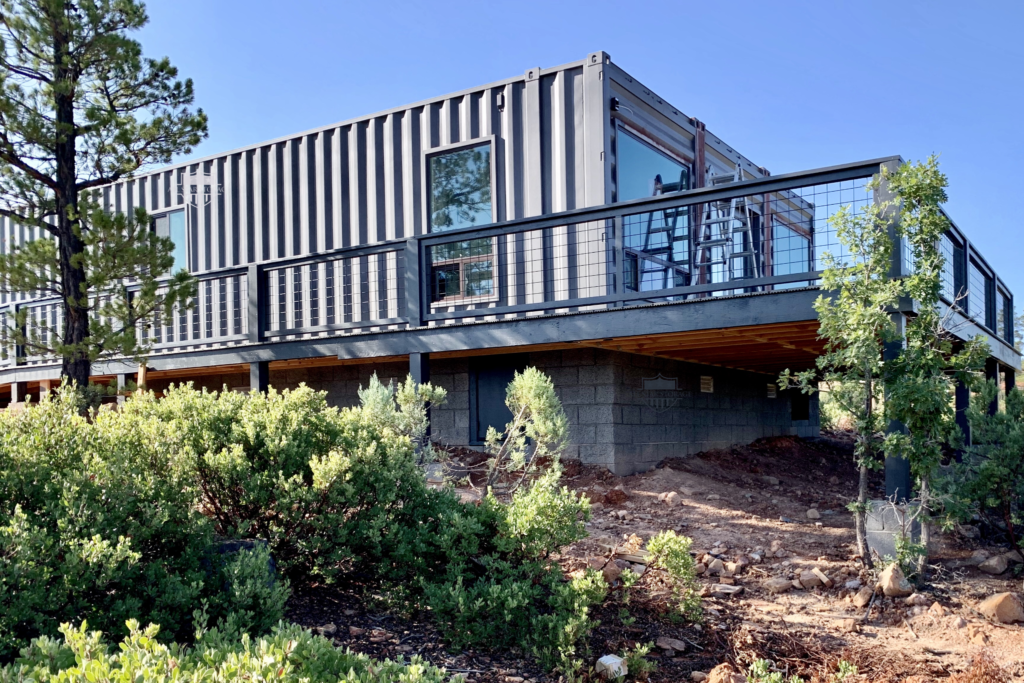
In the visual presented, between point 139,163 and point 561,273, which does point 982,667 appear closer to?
point 561,273

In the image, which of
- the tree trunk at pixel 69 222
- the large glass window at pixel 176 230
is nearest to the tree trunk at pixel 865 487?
the tree trunk at pixel 69 222

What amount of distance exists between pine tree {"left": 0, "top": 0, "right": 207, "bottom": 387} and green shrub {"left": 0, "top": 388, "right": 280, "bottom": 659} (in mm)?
4434

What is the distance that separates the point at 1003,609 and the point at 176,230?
39.9ft

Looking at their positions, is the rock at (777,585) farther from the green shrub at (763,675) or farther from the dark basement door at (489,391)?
the dark basement door at (489,391)

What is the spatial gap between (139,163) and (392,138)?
3011 mm

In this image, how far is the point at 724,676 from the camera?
412 centimetres

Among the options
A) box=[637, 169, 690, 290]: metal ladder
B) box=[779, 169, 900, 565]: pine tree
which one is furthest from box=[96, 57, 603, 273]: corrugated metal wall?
box=[779, 169, 900, 565]: pine tree

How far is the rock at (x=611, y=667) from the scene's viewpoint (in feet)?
13.6

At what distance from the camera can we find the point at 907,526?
5883mm

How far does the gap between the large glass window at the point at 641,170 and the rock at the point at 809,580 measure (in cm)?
451

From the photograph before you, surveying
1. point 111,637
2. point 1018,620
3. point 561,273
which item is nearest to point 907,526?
point 1018,620

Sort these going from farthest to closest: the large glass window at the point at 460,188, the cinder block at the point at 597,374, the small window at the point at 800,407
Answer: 1. the small window at the point at 800,407
2. the large glass window at the point at 460,188
3. the cinder block at the point at 597,374

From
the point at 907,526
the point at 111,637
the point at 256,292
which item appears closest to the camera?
the point at 111,637

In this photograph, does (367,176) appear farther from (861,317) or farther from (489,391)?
(861,317)
